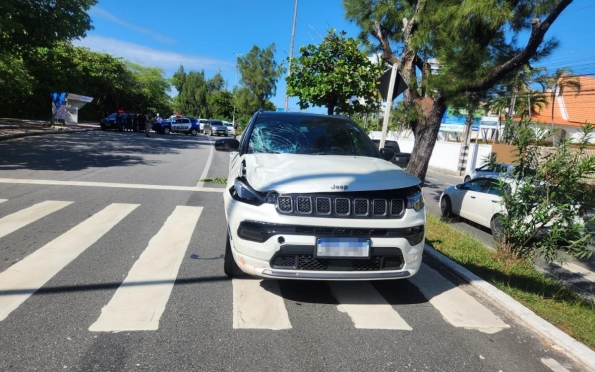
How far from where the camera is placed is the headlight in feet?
12.5

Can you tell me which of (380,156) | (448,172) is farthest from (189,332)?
(448,172)

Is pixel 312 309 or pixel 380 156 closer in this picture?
pixel 312 309

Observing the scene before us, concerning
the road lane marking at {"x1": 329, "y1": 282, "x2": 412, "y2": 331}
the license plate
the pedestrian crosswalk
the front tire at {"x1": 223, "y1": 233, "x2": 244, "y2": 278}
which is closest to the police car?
the pedestrian crosswalk

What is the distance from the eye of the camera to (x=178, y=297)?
12.7 feet

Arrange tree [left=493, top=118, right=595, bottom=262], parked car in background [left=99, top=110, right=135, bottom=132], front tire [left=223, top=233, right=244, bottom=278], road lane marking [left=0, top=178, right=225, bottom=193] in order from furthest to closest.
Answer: parked car in background [left=99, top=110, right=135, bottom=132]
road lane marking [left=0, top=178, right=225, bottom=193]
tree [left=493, top=118, right=595, bottom=262]
front tire [left=223, top=233, right=244, bottom=278]

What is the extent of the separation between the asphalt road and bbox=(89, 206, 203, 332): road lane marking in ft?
0.04

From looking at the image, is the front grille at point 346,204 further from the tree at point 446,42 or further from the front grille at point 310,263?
the tree at point 446,42

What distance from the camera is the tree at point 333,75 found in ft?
38.5

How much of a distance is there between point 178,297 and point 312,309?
1.26 m

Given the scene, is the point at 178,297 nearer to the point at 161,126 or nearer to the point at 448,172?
the point at 448,172

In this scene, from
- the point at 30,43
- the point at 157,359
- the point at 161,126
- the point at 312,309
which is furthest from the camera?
the point at 161,126

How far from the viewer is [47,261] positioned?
14.9 ft

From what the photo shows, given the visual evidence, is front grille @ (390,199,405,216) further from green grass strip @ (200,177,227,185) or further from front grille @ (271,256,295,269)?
green grass strip @ (200,177,227,185)

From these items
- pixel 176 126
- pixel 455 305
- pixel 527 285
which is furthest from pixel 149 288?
pixel 176 126
